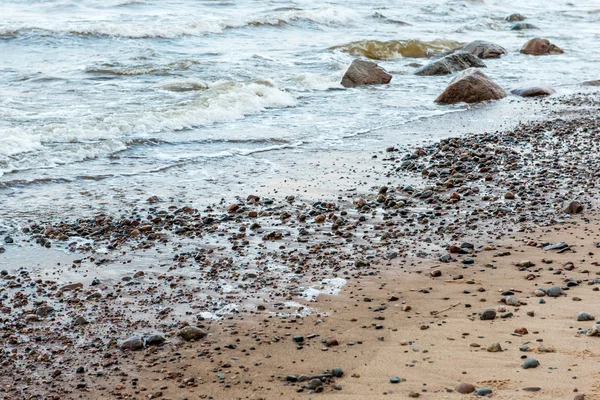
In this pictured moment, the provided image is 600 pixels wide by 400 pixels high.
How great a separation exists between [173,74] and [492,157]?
32.2 feet

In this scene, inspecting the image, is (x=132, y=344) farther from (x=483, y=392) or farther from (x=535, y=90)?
(x=535, y=90)

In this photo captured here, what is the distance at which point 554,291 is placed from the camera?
5.40 meters

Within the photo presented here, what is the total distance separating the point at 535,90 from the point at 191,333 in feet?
40.1

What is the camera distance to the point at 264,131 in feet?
40.0

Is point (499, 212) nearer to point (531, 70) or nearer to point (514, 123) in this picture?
point (514, 123)

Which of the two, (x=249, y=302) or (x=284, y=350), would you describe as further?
(x=249, y=302)

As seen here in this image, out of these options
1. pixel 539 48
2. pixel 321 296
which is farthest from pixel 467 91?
pixel 321 296

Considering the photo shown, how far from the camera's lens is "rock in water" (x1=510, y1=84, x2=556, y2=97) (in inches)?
602

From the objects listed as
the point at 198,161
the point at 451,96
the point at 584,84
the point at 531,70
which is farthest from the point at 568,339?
the point at 531,70

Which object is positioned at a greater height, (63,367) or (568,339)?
(568,339)

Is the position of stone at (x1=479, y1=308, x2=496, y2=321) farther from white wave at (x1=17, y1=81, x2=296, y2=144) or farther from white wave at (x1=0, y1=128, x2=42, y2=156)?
white wave at (x1=17, y1=81, x2=296, y2=144)

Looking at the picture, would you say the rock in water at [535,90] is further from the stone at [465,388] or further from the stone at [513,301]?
the stone at [465,388]

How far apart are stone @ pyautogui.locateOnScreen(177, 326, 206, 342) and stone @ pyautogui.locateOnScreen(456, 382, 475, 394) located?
1945 mm

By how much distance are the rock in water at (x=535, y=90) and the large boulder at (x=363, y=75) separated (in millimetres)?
3173
